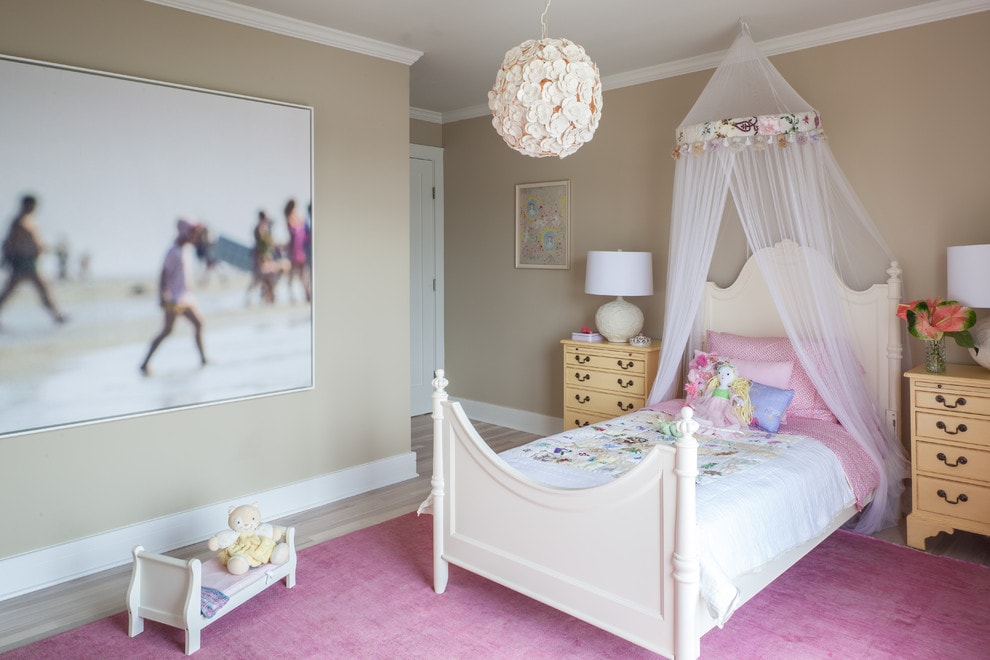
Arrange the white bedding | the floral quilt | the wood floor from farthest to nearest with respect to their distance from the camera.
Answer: the floral quilt → the wood floor → the white bedding

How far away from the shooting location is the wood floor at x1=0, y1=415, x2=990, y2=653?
2881mm

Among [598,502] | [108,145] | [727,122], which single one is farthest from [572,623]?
[108,145]

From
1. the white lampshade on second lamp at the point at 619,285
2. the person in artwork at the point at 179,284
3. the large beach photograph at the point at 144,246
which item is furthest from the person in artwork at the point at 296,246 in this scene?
the white lampshade on second lamp at the point at 619,285

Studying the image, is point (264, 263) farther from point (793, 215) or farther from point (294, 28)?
point (793, 215)

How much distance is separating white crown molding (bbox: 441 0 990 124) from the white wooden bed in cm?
265

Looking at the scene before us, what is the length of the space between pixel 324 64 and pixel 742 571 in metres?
3.53

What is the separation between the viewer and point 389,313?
4.62m

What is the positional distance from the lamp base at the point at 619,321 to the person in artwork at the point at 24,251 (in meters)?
3.28

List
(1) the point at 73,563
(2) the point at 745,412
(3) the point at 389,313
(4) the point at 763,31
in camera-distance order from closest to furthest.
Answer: (1) the point at 73,563, (2) the point at 745,412, (4) the point at 763,31, (3) the point at 389,313

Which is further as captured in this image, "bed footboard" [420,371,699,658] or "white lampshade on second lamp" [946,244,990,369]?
"white lampshade on second lamp" [946,244,990,369]

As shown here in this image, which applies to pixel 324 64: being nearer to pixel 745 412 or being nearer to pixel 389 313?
pixel 389 313

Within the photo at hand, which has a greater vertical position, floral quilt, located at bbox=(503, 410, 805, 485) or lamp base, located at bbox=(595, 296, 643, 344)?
lamp base, located at bbox=(595, 296, 643, 344)

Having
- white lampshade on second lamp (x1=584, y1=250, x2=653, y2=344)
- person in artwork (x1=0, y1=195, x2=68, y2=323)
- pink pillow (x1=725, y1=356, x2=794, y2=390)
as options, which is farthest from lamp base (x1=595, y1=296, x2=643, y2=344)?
person in artwork (x1=0, y1=195, x2=68, y2=323)

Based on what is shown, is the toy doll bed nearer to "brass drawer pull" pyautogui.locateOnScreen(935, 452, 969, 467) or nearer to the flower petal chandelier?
the flower petal chandelier
